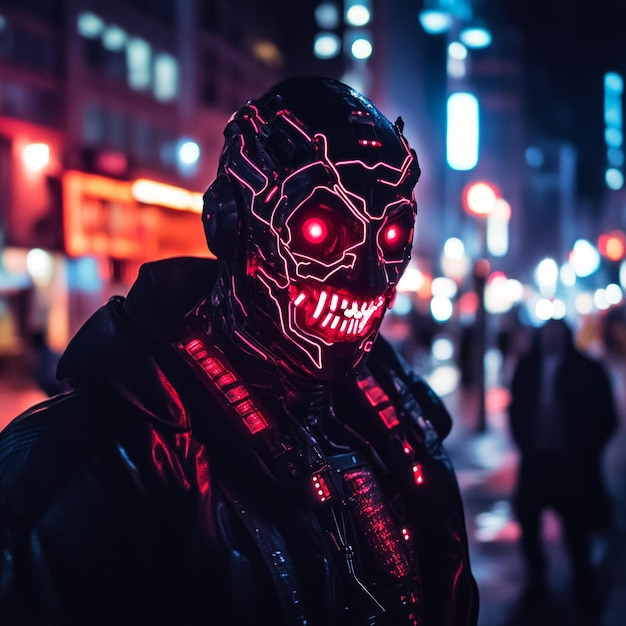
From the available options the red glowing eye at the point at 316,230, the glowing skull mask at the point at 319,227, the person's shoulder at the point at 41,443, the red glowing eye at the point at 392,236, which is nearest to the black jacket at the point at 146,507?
the person's shoulder at the point at 41,443

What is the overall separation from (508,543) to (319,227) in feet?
23.8

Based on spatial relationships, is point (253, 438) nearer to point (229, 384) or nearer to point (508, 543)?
point (229, 384)

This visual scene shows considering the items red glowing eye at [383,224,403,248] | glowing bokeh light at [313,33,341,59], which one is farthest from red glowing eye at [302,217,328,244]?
glowing bokeh light at [313,33,341,59]

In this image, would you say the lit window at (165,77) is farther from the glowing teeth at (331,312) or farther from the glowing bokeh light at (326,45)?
the glowing teeth at (331,312)

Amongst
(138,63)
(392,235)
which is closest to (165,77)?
(138,63)

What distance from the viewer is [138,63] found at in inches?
1294

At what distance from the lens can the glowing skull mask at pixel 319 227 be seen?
170 cm

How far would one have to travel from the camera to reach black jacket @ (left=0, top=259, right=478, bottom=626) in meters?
1.43

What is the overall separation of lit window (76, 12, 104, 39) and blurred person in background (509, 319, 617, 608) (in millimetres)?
24683

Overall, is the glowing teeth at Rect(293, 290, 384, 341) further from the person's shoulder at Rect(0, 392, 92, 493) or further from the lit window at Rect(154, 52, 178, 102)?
the lit window at Rect(154, 52, 178, 102)

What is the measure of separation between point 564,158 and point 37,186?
172 ft

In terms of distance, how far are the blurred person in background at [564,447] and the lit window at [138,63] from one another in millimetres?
27743

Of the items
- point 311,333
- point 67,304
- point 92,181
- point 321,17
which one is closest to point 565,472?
Result: point 311,333

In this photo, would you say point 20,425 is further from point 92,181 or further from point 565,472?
point 92,181
